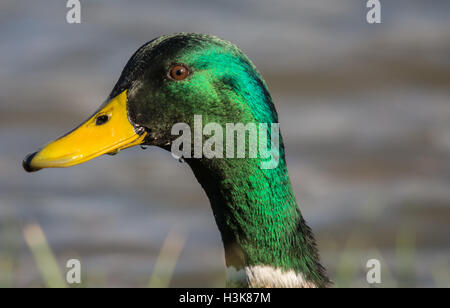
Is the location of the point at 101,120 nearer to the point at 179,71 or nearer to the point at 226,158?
the point at 179,71

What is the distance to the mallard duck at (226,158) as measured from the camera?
3514 millimetres

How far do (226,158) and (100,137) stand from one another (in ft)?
1.59

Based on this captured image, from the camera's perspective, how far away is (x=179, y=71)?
11.6 feet

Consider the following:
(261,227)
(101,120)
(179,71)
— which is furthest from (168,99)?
(261,227)

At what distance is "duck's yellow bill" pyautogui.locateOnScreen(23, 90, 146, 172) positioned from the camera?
3576mm

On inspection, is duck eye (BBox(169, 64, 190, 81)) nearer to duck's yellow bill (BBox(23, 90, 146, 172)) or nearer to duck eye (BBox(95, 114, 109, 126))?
duck's yellow bill (BBox(23, 90, 146, 172))

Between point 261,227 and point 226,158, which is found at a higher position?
point 226,158

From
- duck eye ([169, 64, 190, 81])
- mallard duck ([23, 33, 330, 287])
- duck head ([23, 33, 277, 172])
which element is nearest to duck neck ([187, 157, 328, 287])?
mallard duck ([23, 33, 330, 287])

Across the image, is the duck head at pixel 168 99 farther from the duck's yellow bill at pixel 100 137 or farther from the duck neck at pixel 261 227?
the duck neck at pixel 261 227

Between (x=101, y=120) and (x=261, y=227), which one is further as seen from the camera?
(x=101, y=120)

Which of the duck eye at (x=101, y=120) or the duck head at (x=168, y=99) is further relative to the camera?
the duck eye at (x=101, y=120)

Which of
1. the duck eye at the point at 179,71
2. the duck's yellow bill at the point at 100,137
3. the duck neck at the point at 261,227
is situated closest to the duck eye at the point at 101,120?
the duck's yellow bill at the point at 100,137
